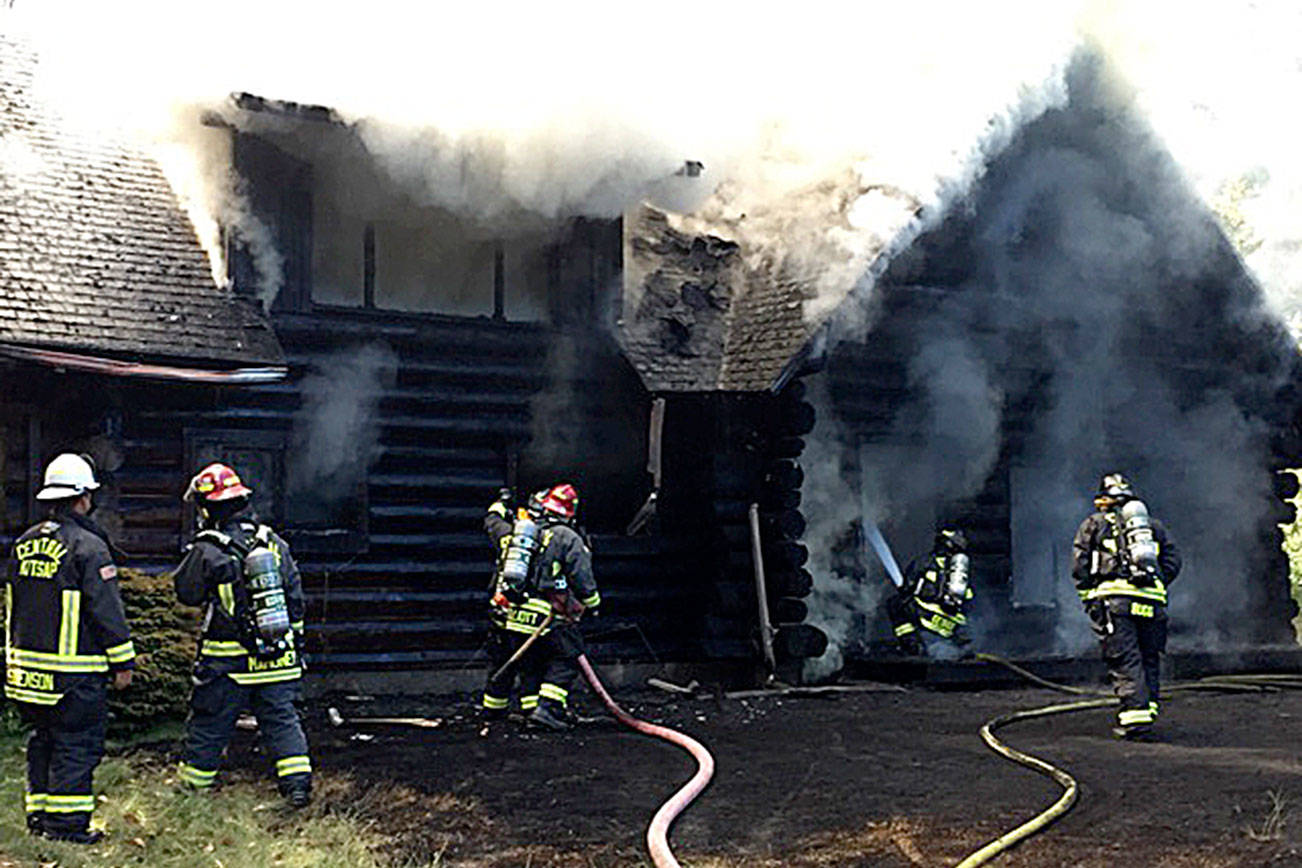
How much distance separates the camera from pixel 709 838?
22.8 ft

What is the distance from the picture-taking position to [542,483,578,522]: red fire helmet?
10859 millimetres

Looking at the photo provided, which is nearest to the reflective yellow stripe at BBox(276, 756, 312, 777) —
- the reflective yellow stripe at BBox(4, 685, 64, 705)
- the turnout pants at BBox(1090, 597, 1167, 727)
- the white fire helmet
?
the reflective yellow stripe at BBox(4, 685, 64, 705)

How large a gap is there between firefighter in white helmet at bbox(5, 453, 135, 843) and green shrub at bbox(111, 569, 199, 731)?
2.45 meters

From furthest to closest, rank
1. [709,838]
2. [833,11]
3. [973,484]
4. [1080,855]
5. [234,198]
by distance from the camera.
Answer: [973,484] → [833,11] → [234,198] → [709,838] → [1080,855]

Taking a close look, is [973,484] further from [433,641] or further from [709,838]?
[709,838]

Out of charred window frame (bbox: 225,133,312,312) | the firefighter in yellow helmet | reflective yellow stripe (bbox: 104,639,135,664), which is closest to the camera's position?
reflective yellow stripe (bbox: 104,639,135,664)

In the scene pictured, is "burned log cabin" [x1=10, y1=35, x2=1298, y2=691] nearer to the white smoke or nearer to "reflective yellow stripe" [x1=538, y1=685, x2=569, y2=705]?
the white smoke

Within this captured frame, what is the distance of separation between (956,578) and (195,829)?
8.20 meters

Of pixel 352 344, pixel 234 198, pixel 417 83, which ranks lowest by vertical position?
pixel 352 344

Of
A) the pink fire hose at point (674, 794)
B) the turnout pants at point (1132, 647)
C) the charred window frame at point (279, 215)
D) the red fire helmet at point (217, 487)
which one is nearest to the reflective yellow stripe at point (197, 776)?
the red fire helmet at point (217, 487)

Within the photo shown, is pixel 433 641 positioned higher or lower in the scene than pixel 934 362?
lower

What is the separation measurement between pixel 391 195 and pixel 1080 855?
861cm

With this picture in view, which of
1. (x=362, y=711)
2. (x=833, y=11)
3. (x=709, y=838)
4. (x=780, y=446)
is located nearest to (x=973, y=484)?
(x=780, y=446)

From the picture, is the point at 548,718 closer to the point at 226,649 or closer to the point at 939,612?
the point at 226,649
